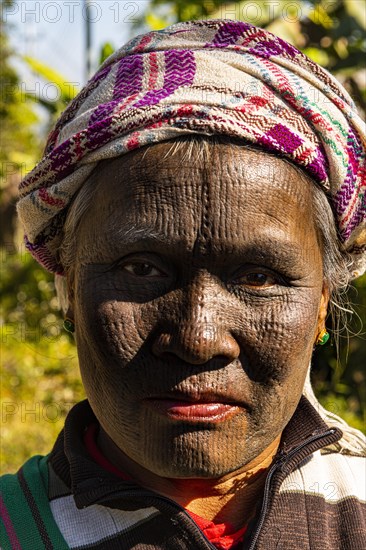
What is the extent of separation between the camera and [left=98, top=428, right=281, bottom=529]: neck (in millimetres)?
1862

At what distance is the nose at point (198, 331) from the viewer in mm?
1556

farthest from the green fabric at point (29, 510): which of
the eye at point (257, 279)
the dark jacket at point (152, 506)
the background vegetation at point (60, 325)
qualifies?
the background vegetation at point (60, 325)

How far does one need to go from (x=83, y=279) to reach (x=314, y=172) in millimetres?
614

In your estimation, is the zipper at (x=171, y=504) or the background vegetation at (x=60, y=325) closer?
the zipper at (x=171, y=504)

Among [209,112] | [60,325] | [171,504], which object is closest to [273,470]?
[171,504]

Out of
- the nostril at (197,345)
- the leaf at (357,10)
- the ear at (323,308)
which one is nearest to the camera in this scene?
the nostril at (197,345)

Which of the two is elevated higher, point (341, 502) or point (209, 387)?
point (209, 387)

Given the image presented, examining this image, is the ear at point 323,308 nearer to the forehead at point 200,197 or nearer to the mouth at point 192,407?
the forehead at point 200,197

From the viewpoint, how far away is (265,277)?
172 cm

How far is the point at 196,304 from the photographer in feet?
5.24

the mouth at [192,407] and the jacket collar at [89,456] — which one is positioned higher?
the mouth at [192,407]

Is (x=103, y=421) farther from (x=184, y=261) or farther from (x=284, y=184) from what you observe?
(x=284, y=184)

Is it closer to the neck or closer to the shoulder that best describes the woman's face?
the neck

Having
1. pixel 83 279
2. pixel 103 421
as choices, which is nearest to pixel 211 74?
pixel 83 279
